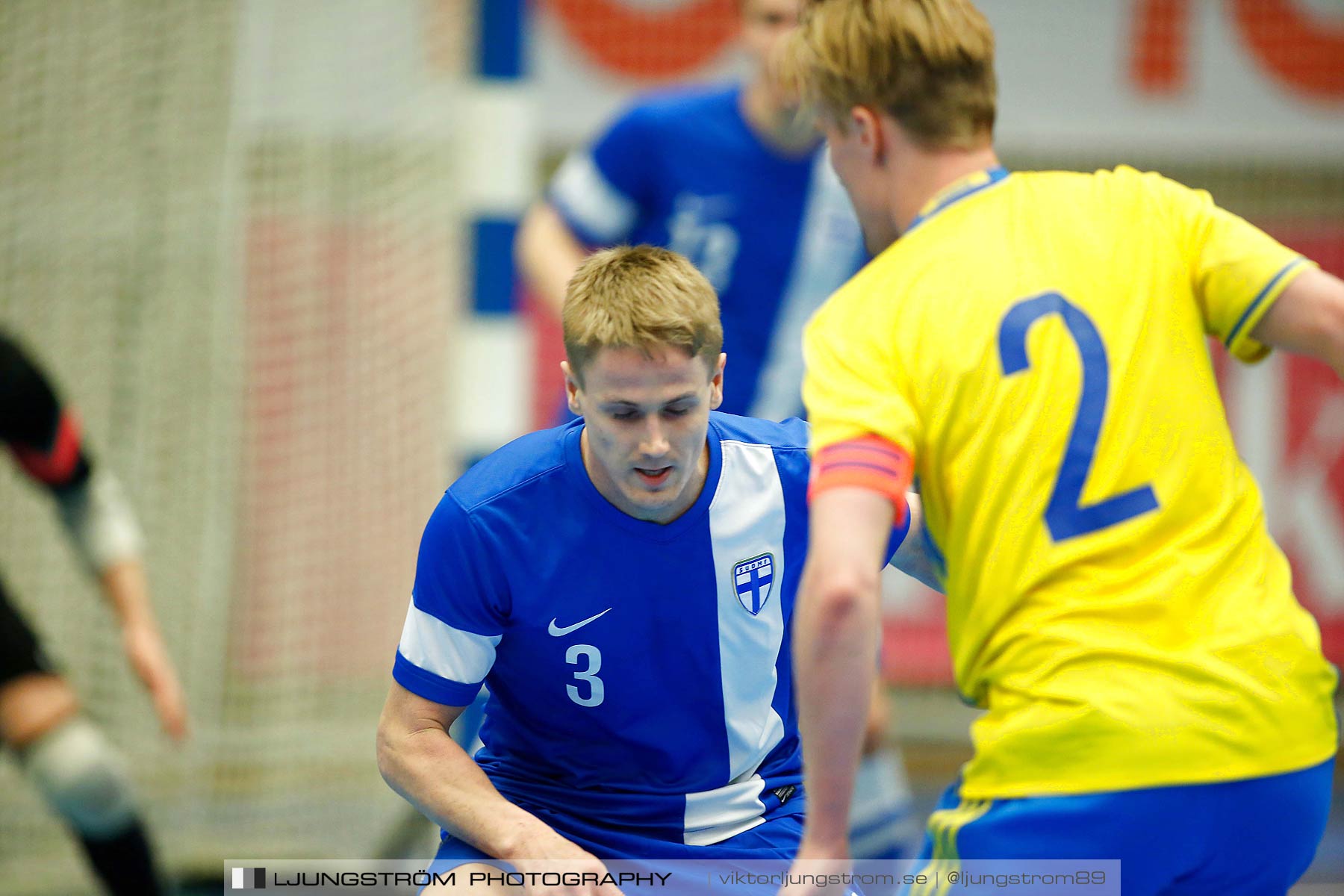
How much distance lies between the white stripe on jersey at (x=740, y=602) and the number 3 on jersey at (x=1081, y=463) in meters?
0.58

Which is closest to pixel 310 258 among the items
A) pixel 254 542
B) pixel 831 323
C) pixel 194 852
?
pixel 254 542

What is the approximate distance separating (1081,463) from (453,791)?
3.15ft

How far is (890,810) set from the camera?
378 centimetres

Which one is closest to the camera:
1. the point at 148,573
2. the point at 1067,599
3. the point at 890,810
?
the point at 1067,599

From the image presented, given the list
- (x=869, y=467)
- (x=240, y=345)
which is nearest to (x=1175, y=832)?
(x=869, y=467)

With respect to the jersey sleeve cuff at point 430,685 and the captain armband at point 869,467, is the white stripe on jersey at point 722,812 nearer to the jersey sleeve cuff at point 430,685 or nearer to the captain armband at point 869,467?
the jersey sleeve cuff at point 430,685

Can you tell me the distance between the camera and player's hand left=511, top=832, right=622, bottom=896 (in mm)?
1860

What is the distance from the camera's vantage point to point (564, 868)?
187 centimetres

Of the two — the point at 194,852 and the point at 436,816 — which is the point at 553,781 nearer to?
the point at 436,816

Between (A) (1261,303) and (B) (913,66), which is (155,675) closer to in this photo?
(B) (913,66)

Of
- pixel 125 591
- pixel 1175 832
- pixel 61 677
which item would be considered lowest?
pixel 61 677

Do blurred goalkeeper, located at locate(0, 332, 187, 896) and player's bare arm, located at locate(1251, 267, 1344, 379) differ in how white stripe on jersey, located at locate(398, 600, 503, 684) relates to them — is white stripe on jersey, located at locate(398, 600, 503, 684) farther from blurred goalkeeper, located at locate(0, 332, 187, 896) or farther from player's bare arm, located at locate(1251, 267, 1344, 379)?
blurred goalkeeper, located at locate(0, 332, 187, 896)

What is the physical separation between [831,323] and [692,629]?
59 cm

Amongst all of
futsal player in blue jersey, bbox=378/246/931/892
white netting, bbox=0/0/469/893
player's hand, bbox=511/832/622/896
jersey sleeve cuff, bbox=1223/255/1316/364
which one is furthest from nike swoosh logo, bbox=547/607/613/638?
white netting, bbox=0/0/469/893
